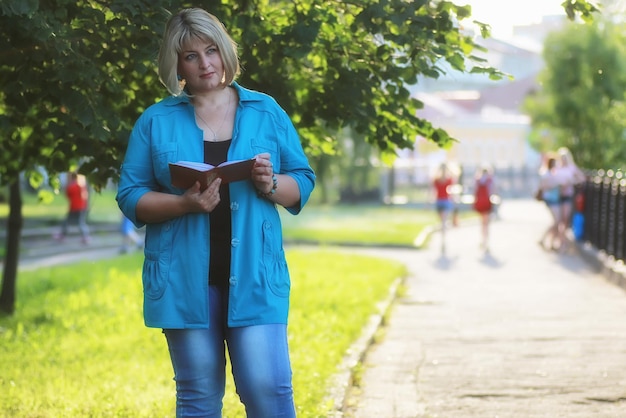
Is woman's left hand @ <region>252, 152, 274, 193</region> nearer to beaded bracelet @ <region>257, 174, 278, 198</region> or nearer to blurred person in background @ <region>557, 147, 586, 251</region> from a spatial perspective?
beaded bracelet @ <region>257, 174, 278, 198</region>

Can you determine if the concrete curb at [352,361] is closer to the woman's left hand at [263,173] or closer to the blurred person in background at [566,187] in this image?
the woman's left hand at [263,173]

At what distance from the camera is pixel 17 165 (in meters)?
9.27

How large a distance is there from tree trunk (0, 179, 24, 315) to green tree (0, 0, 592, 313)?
492 centimetres

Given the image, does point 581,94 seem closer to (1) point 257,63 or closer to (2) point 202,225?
(1) point 257,63

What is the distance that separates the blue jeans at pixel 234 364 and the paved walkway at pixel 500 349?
114 inches

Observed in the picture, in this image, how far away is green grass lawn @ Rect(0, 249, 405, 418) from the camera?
6.90 m

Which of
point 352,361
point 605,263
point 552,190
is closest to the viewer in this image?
point 352,361

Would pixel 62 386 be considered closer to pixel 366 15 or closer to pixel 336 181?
pixel 366 15

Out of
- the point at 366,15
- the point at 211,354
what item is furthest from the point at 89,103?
the point at 211,354

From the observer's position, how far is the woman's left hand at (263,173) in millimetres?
3881

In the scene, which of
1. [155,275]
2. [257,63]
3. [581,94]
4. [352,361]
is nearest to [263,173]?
[155,275]

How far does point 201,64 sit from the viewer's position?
158 inches

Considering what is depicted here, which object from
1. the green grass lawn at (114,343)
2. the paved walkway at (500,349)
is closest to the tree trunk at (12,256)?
the green grass lawn at (114,343)

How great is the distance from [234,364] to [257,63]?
3243 millimetres
